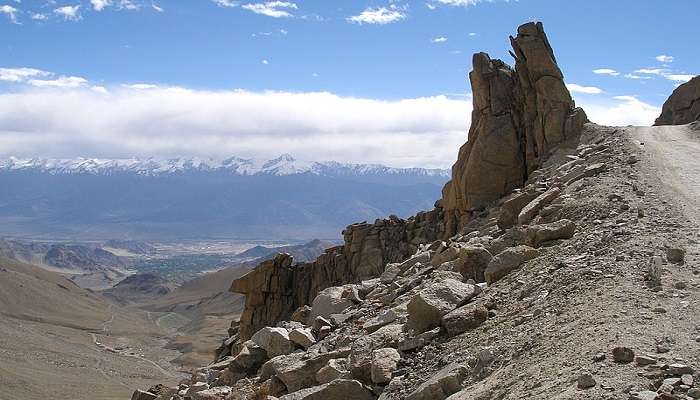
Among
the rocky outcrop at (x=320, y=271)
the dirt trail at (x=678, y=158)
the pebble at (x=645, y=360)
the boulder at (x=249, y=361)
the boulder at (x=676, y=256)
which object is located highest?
the dirt trail at (x=678, y=158)

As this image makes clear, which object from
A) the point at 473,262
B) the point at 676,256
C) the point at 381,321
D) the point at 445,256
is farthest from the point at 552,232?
the point at 381,321

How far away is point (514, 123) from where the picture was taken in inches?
1398

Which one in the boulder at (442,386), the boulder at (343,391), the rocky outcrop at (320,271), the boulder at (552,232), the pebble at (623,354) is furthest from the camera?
the rocky outcrop at (320,271)

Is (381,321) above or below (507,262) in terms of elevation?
below

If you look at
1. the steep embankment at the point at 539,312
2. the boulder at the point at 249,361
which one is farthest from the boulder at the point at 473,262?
the boulder at the point at 249,361

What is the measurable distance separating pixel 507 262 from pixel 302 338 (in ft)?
16.7

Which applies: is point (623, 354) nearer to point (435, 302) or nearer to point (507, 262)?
point (435, 302)

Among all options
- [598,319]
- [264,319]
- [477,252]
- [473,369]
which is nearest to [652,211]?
[477,252]

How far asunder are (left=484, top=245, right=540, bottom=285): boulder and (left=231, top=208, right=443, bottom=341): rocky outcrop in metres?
28.3

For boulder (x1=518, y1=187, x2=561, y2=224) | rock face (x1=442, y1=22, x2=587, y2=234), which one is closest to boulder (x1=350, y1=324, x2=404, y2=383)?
boulder (x1=518, y1=187, x2=561, y2=224)

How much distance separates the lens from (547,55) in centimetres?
3506

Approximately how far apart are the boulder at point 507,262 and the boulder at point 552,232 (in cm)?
86

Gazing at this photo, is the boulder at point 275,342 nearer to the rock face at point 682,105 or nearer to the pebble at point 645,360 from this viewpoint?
the pebble at point 645,360

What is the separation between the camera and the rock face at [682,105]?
4378 centimetres
